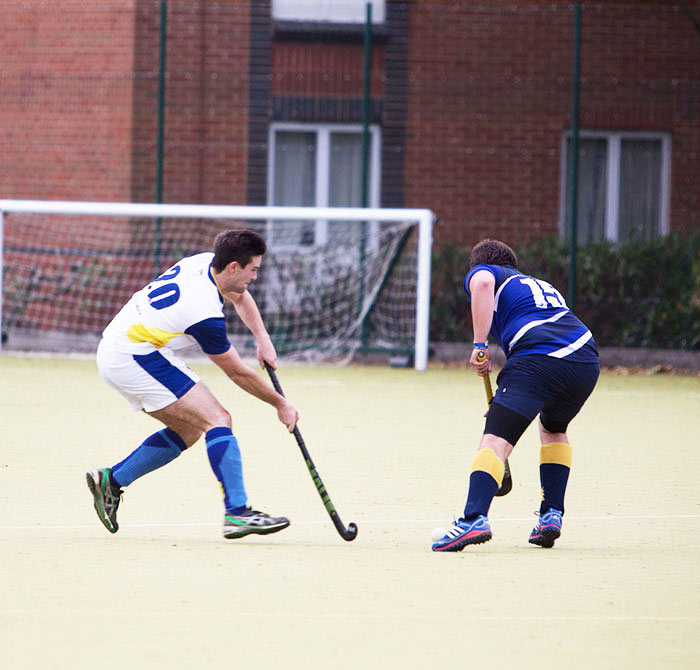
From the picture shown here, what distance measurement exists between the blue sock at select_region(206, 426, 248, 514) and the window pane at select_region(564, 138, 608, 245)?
1259 centimetres

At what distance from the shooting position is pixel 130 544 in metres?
5.76

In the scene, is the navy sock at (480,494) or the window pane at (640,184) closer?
the navy sock at (480,494)

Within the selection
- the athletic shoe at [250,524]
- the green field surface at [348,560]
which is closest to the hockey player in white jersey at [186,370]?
the athletic shoe at [250,524]

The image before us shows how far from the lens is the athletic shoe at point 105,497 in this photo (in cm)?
591

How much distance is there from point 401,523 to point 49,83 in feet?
38.8

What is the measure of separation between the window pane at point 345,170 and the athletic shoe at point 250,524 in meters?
12.1

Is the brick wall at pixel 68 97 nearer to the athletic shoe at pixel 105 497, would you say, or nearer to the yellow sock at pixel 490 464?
the athletic shoe at pixel 105 497

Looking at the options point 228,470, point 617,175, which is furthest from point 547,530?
point 617,175

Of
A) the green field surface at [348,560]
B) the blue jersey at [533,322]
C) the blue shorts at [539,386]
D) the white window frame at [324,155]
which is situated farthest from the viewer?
the white window frame at [324,155]

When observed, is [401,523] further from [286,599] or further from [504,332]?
[286,599]

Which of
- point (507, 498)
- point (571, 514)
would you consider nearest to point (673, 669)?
point (571, 514)

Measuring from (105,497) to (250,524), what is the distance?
0.70m

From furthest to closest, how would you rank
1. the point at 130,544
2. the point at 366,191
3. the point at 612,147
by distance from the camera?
the point at 612,147 → the point at 366,191 → the point at 130,544

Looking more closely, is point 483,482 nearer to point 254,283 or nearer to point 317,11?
point 254,283
